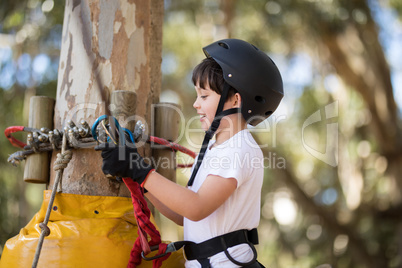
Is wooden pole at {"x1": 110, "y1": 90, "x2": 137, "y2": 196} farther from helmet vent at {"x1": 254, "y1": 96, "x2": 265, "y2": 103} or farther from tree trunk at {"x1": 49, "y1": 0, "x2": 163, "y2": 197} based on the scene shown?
helmet vent at {"x1": 254, "y1": 96, "x2": 265, "y2": 103}

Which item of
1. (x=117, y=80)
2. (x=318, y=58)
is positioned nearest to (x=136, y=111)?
(x=117, y=80)

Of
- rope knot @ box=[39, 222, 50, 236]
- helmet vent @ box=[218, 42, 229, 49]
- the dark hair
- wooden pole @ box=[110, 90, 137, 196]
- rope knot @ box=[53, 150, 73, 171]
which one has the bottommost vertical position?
rope knot @ box=[39, 222, 50, 236]

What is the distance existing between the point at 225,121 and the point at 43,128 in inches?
45.9

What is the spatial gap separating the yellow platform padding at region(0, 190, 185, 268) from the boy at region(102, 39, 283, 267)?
0.87 ft

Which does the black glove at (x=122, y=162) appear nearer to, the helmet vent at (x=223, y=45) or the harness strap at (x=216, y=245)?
the harness strap at (x=216, y=245)

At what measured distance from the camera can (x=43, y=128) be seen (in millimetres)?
2787

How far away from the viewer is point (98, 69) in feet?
9.51

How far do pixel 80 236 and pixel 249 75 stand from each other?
134cm

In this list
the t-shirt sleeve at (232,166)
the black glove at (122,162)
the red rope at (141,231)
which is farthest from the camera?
the red rope at (141,231)

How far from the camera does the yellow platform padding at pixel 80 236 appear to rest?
2.41 meters

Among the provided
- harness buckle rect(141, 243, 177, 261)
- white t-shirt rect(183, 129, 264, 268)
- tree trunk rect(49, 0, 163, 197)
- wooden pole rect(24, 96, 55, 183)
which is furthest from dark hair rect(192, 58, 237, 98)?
wooden pole rect(24, 96, 55, 183)

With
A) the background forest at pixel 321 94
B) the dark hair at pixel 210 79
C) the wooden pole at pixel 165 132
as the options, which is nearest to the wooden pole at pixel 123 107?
the wooden pole at pixel 165 132

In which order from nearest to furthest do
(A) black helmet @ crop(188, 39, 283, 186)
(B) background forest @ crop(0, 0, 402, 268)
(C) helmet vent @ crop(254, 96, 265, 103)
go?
(A) black helmet @ crop(188, 39, 283, 186) → (C) helmet vent @ crop(254, 96, 265, 103) → (B) background forest @ crop(0, 0, 402, 268)

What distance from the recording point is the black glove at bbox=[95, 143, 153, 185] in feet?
7.13
